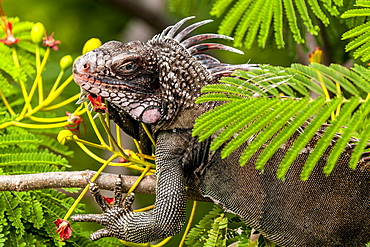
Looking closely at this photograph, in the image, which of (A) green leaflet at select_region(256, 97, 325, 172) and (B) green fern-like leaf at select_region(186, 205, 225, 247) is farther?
(B) green fern-like leaf at select_region(186, 205, 225, 247)

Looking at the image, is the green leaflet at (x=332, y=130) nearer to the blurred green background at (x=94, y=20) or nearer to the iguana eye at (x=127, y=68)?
the iguana eye at (x=127, y=68)

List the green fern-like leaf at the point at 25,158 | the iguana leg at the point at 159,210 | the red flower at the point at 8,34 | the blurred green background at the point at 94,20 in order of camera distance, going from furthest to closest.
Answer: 1. the blurred green background at the point at 94,20
2. the red flower at the point at 8,34
3. the green fern-like leaf at the point at 25,158
4. the iguana leg at the point at 159,210

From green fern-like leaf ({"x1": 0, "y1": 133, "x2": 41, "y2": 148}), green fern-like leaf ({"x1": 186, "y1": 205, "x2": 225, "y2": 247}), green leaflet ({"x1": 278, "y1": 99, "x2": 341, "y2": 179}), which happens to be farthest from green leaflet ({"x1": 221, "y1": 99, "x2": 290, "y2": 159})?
green fern-like leaf ({"x1": 0, "y1": 133, "x2": 41, "y2": 148})

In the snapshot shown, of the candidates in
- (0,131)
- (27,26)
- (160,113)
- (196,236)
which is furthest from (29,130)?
(196,236)

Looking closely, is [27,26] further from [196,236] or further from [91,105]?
[196,236]

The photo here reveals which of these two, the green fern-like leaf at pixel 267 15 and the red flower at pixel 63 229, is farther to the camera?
the red flower at pixel 63 229

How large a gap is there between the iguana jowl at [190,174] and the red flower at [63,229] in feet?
0.70

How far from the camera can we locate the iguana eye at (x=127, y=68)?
185 inches

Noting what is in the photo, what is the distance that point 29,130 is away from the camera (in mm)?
5859

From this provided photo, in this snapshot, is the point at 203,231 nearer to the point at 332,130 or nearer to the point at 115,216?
the point at 115,216

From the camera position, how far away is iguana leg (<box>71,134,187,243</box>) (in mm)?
4551

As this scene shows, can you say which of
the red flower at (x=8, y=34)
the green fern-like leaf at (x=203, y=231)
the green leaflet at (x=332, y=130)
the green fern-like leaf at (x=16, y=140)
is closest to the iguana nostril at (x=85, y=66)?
the green fern-like leaf at (x=16, y=140)

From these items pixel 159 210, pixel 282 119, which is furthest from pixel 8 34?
pixel 282 119

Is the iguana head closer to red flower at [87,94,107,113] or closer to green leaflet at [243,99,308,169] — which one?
red flower at [87,94,107,113]
